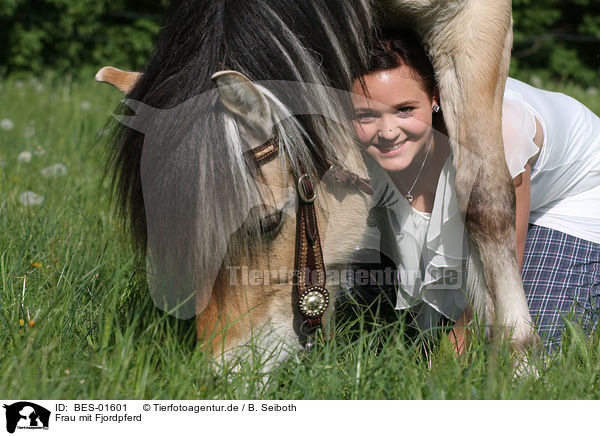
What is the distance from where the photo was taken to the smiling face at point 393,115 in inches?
84.7

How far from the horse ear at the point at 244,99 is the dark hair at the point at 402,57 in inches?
21.2

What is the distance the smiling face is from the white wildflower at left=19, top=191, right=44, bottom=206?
2226mm

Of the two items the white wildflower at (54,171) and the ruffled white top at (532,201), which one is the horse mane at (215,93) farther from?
the white wildflower at (54,171)

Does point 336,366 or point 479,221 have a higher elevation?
point 479,221

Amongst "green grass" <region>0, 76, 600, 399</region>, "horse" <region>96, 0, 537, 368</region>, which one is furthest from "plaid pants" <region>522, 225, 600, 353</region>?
A: "horse" <region>96, 0, 537, 368</region>

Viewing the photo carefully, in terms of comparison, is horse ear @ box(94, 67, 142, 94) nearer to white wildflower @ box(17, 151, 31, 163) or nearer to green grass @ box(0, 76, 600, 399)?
green grass @ box(0, 76, 600, 399)

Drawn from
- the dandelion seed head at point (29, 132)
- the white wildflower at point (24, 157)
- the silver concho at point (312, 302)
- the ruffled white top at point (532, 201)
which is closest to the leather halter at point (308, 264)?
the silver concho at point (312, 302)

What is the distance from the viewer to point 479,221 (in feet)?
6.59
